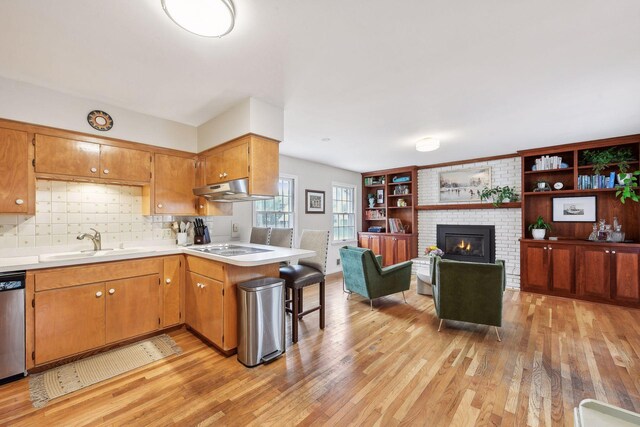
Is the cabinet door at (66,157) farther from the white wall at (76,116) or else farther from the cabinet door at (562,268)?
the cabinet door at (562,268)

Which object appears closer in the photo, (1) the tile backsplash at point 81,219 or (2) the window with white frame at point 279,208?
(1) the tile backsplash at point 81,219

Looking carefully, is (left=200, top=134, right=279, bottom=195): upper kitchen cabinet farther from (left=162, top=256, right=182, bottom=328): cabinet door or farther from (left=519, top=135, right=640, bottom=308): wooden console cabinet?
(left=519, top=135, right=640, bottom=308): wooden console cabinet

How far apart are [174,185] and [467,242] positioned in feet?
17.5

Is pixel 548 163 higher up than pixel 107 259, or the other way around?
pixel 548 163

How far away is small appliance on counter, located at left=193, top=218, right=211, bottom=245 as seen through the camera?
3430 millimetres

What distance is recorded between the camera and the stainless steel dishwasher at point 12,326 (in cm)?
201

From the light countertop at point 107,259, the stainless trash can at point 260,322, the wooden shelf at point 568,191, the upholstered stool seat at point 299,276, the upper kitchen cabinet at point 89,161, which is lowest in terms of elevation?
the stainless trash can at point 260,322

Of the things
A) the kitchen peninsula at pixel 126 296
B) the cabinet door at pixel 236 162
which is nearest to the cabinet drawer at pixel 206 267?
the kitchen peninsula at pixel 126 296

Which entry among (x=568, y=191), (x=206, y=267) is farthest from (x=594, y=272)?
(x=206, y=267)

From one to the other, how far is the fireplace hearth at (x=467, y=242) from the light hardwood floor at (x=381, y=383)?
87.1 inches

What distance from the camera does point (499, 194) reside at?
16.6 feet

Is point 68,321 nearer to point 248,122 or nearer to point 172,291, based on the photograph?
point 172,291

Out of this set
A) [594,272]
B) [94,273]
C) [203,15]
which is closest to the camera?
[203,15]

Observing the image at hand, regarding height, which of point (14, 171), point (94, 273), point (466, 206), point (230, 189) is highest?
point (14, 171)
